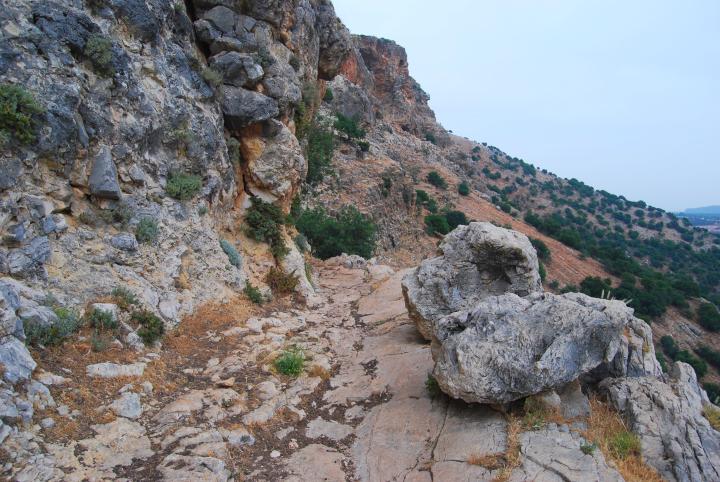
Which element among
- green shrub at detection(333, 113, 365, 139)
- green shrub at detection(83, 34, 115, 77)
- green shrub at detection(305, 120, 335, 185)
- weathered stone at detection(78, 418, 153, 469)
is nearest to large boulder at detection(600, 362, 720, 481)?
weathered stone at detection(78, 418, 153, 469)

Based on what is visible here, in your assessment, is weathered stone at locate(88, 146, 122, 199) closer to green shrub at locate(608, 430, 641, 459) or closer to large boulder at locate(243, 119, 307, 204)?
large boulder at locate(243, 119, 307, 204)

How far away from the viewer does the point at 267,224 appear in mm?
13547

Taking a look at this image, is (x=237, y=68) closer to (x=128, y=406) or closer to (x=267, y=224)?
(x=267, y=224)

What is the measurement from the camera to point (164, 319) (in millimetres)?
8477

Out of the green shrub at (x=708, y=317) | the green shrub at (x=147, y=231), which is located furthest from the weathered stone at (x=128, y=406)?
the green shrub at (x=708, y=317)

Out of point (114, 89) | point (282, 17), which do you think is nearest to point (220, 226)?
point (114, 89)

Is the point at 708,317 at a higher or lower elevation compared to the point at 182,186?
higher

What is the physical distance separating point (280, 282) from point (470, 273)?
18.6 feet

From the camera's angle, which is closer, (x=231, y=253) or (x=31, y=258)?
(x=31, y=258)

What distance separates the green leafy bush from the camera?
140 ft

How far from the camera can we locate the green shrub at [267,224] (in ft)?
44.0

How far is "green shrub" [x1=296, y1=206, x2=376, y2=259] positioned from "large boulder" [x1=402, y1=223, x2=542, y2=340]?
33.2 ft

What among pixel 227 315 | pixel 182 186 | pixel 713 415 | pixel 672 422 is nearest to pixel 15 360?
pixel 227 315

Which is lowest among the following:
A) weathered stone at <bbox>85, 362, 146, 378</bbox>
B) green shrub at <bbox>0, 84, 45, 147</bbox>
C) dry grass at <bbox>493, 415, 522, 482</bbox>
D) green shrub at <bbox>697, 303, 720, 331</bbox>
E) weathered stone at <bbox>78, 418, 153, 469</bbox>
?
weathered stone at <bbox>78, 418, 153, 469</bbox>
